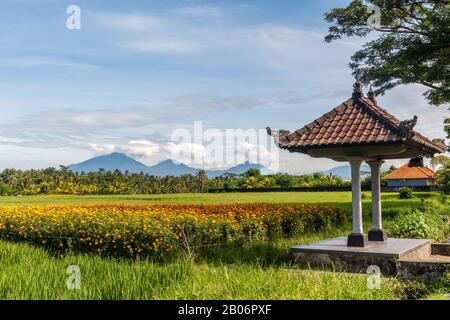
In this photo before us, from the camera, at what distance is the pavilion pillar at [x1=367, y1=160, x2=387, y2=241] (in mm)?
10172

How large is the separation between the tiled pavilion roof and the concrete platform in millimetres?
1860

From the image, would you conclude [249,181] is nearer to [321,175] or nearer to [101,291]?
[321,175]

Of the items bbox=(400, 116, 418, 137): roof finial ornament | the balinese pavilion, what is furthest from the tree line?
bbox=(400, 116, 418, 137): roof finial ornament

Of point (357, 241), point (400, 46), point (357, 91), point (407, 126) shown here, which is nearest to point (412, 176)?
point (400, 46)

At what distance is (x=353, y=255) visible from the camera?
28.4 ft

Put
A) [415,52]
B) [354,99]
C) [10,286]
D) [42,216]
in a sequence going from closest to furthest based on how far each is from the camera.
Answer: [10,286] < [354,99] < [42,216] < [415,52]

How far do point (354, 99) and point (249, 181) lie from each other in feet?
168

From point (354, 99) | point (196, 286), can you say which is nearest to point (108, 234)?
point (196, 286)

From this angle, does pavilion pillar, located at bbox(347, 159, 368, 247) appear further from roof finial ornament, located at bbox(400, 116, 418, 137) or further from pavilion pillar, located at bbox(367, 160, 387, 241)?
roof finial ornament, located at bbox(400, 116, 418, 137)

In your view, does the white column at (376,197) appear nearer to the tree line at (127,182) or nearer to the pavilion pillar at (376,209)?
the pavilion pillar at (376,209)

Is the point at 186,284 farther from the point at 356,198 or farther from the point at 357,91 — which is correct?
the point at 357,91

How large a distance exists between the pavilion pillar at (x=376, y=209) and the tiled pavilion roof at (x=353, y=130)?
1.05 meters

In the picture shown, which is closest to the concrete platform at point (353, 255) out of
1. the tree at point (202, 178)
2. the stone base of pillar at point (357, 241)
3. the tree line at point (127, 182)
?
the stone base of pillar at point (357, 241)
